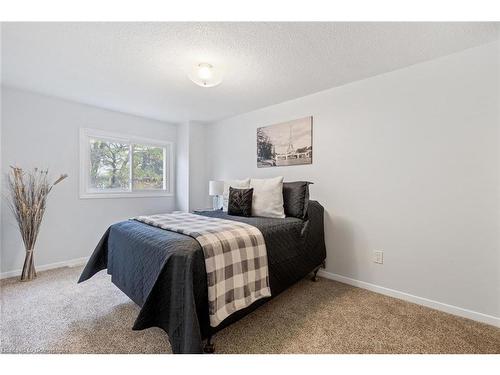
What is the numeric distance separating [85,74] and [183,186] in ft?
6.74

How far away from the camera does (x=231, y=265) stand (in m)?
1.39

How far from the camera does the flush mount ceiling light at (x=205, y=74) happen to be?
1.83m

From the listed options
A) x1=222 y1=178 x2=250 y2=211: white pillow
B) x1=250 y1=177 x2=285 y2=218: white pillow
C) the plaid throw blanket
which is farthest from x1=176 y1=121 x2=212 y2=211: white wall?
the plaid throw blanket

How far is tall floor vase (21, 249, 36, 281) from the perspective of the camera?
2377 millimetres

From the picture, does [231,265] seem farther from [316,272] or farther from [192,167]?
[192,167]

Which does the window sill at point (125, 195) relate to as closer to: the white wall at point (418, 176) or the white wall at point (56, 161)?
the white wall at point (56, 161)

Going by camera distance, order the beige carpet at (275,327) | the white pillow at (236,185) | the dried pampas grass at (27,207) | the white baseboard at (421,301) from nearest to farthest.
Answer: the beige carpet at (275,327), the white baseboard at (421,301), the dried pampas grass at (27,207), the white pillow at (236,185)

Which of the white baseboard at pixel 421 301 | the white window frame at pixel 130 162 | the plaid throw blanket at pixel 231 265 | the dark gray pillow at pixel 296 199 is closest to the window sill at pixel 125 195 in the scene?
the white window frame at pixel 130 162

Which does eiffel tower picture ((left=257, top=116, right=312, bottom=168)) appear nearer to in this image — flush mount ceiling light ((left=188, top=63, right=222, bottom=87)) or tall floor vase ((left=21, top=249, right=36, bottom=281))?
flush mount ceiling light ((left=188, top=63, right=222, bottom=87))

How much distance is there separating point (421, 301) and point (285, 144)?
2.07 metres

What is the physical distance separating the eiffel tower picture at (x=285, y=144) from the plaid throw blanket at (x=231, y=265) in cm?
137

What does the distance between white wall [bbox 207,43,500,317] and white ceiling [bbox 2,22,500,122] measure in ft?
0.73

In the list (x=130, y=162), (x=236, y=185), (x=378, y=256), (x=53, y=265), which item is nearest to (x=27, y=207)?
(x=53, y=265)

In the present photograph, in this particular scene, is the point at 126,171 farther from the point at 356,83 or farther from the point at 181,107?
the point at 356,83
